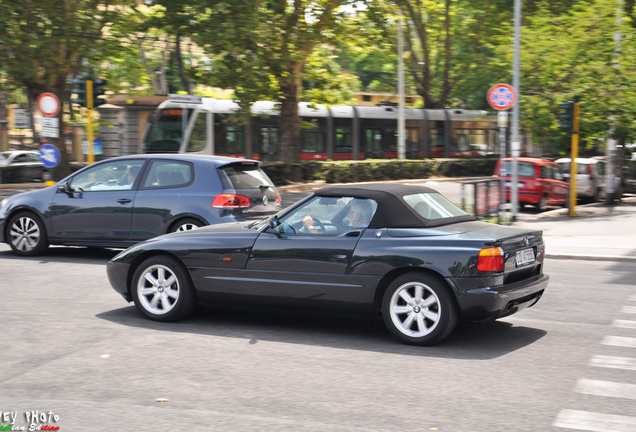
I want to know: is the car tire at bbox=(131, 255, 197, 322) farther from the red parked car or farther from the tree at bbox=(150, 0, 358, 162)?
the tree at bbox=(150, 0, 358, 162)

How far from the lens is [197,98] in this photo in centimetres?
2230

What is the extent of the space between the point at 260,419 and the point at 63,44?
23.7 m

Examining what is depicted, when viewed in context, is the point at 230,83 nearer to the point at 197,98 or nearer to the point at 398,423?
the point at 197,98

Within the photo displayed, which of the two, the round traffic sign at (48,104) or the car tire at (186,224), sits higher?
the round traffic sign at (48,104)

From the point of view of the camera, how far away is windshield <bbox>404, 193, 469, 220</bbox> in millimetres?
6469

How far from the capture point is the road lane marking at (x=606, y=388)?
15.9 feet

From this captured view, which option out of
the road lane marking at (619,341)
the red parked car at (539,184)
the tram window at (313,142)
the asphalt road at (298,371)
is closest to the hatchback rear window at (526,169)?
the red parked car at (539,184)

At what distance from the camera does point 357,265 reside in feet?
20.4

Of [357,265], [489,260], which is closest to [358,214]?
→ [357,265]

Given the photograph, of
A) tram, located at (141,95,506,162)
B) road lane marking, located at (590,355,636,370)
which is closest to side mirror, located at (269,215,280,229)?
road lane marking, located at (590,355,636,370)

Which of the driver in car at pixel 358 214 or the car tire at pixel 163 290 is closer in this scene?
the driver in car at pixel 358 214

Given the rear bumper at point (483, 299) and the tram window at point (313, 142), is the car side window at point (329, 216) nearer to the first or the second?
the rear bumper at point (483, 299)

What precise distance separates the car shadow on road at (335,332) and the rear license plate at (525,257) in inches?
26.7

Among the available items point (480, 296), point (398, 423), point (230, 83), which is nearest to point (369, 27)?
point (230, 83)
